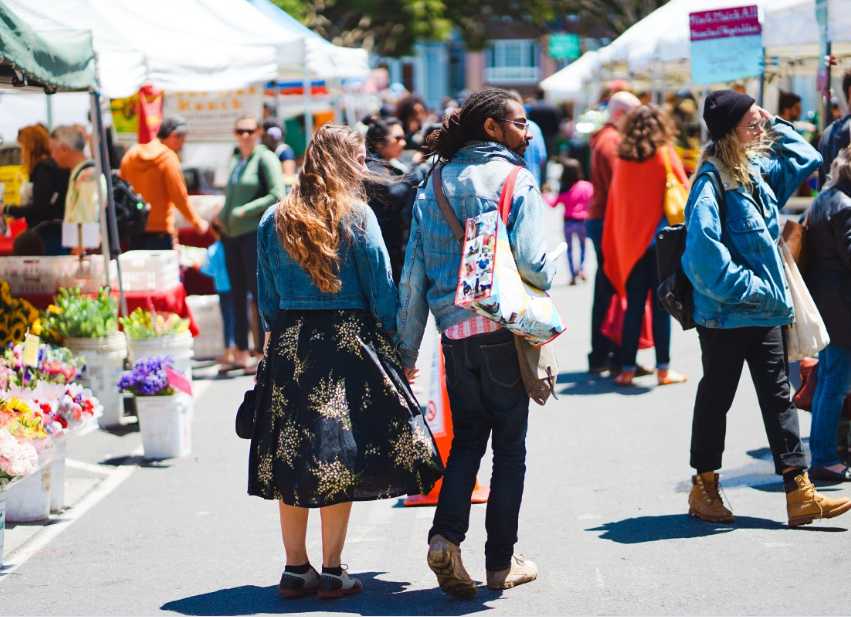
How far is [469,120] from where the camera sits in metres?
5.33

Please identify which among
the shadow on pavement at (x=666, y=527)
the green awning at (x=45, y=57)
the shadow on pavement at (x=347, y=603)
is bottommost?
the shadow on pavement at (x=666, y=527)

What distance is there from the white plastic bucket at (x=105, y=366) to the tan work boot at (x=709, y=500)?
4.04 meters

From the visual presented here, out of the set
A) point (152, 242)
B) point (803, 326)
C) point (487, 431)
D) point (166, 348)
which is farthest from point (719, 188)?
point (152, 242)

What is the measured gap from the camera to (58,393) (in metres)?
6.89

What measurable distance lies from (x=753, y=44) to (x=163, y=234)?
4.67 m

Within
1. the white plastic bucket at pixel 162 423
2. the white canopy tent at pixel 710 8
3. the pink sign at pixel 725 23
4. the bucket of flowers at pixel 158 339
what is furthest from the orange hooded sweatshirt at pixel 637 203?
the white plastic bucket at pixel 162 423

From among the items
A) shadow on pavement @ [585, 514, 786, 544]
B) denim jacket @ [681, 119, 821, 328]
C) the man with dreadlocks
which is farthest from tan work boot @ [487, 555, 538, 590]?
denim jacket @ [681, 119, 821, 328]

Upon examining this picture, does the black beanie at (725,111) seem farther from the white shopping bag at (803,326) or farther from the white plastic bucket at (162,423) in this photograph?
the white plastic bucket at (162,423)

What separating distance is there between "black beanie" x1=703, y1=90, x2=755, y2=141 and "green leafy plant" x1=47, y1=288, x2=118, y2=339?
4.42m

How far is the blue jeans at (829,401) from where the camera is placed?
6.98m

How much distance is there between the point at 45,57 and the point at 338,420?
3.28m

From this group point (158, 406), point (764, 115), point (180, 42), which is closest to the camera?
point (764, 115)

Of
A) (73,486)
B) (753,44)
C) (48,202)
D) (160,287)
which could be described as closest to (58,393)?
(73,486)

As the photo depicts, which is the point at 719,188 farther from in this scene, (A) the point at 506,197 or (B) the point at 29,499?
(B) the point at 29,499
